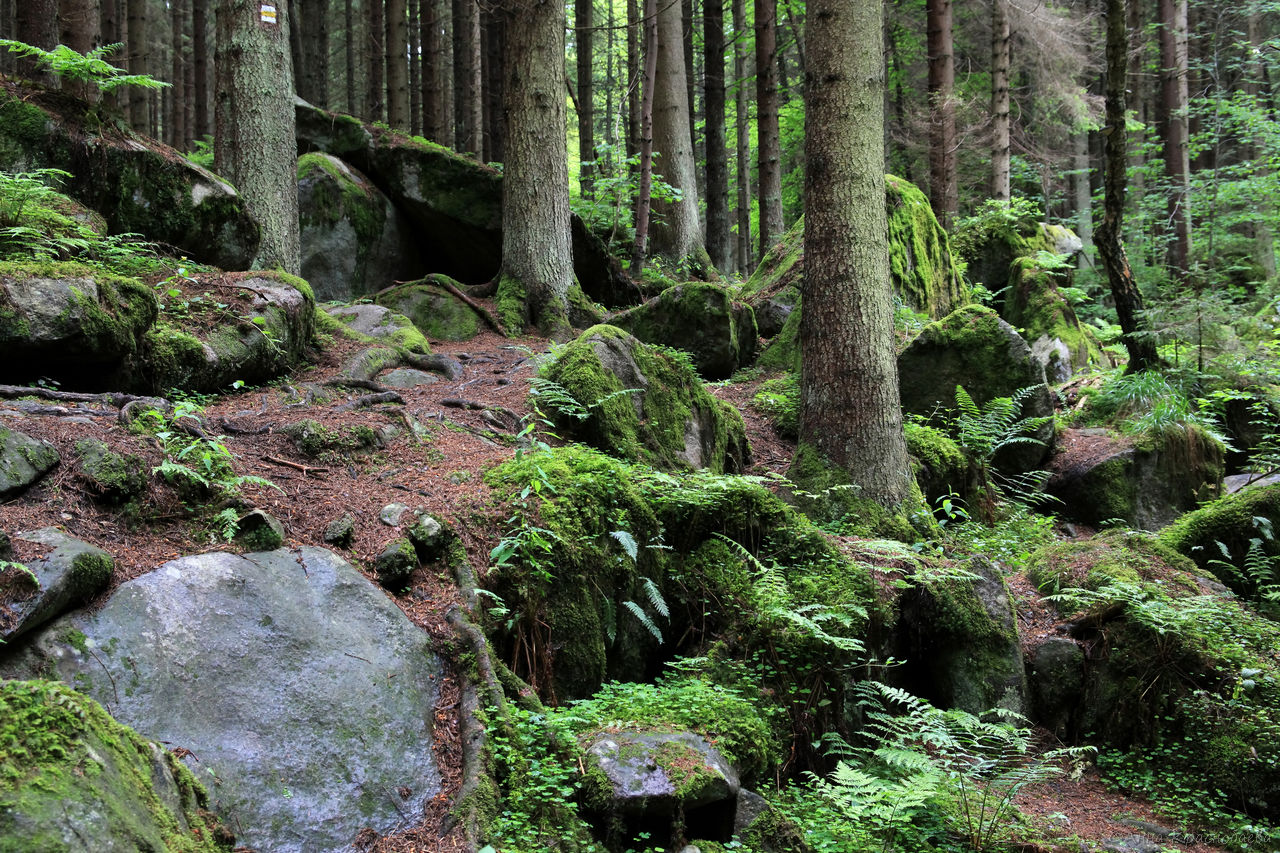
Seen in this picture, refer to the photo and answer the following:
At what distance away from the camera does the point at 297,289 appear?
772 centimetres

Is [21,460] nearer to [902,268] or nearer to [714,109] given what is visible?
[902,268]

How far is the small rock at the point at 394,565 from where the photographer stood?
424cm

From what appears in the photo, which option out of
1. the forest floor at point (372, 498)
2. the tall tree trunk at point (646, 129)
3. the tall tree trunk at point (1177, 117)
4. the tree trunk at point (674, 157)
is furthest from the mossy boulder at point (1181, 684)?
the tall tree trunk at point (1177, 117)

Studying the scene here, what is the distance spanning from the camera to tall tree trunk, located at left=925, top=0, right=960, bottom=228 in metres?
15.5

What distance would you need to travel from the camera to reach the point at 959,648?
20.2 ft

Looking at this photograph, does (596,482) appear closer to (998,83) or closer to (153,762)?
(153,762)

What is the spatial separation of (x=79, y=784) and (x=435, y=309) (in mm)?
9046

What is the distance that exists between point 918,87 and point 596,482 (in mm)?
24311

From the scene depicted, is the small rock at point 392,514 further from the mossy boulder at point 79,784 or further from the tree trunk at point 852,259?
the tree trunk at point 852,259

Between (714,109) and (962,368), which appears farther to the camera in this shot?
(714,109)

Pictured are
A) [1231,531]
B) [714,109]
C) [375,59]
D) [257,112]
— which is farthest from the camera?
[375,59]

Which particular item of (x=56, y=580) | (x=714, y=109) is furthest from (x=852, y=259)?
(x=714, y=109)

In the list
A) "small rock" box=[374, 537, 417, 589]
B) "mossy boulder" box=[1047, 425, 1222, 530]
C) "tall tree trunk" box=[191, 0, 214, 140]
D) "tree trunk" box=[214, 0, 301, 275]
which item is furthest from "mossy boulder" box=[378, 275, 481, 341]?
"tall tree trunk" box=[191, 0, 214, 140]

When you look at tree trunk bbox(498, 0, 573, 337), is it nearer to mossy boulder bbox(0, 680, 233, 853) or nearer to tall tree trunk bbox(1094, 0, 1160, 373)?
tall tree trunk bbox(1094, 0, 1160, 373)
